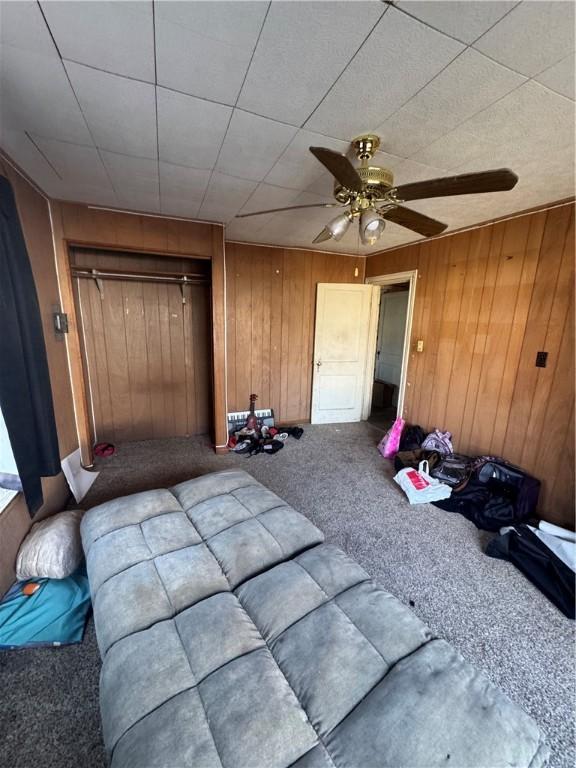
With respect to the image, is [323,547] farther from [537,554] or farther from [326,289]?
[326,289]

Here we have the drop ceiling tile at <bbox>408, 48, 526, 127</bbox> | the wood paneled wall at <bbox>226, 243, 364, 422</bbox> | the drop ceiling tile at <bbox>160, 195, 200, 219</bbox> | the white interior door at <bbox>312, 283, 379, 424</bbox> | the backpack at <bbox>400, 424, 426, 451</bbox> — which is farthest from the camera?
the white interior door at <bbox>312, 283, 379, 424</bbox>

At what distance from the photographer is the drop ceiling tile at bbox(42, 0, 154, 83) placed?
3.31ft

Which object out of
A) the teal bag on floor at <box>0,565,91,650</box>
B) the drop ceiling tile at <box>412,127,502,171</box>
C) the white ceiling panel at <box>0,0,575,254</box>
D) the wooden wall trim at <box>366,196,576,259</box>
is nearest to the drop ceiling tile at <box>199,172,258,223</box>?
the white ceiling panel at <box>0,0,575,254</box>

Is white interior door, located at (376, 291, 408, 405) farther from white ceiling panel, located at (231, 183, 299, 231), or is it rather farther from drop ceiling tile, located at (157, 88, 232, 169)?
drop ceiling tile, located at (157, 88, 232, 169)

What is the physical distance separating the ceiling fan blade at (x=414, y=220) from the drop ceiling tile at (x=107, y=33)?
1.31m

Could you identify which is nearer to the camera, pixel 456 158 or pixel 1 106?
pixel 1 106

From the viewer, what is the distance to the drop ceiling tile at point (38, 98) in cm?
123

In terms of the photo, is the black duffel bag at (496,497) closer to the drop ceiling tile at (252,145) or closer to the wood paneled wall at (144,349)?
the drop ceiling tile at (252,145)

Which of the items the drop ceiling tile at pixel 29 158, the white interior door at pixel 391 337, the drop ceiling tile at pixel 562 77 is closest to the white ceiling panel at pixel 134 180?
the drop ceiling tile at pixel 29 158

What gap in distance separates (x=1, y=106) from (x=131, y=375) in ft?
8.45

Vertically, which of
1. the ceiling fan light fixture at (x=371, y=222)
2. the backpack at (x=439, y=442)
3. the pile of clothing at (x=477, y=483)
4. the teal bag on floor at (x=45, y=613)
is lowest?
the teal bag on floor at (x=45, y=613)

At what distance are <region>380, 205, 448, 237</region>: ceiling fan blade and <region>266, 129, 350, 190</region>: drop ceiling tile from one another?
449 millimetres

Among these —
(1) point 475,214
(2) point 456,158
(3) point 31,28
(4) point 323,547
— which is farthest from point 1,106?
(1) point 475,214

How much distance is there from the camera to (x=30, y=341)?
1873mm
